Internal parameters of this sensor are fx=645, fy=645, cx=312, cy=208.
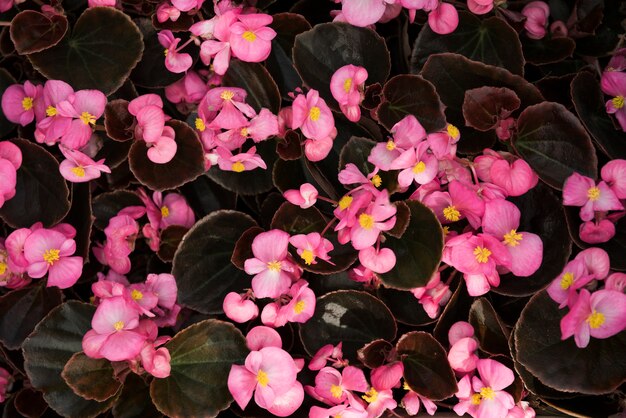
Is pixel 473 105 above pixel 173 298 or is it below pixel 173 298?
above

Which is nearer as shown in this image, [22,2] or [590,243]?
[590,243]

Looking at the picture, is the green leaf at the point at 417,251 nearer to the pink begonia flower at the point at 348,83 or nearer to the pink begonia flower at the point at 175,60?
the pink begonia flower at the point at 348,83

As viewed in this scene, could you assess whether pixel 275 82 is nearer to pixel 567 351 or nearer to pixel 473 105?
pixel 473 105

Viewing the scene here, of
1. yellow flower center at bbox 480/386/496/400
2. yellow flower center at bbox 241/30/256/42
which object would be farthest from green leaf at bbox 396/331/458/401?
yellow flower center at bbox 241/30/256/42

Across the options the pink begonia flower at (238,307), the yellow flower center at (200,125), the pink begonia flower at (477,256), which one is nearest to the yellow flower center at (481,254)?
the pink begonia flower at (477,256)

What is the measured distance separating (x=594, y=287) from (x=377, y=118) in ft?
1.21

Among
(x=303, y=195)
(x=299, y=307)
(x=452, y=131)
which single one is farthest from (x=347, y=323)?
(x=452, y=131)

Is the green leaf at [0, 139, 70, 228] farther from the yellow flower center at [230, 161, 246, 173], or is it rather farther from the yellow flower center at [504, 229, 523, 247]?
the yellow flower center at [504, 229, 523, 247]

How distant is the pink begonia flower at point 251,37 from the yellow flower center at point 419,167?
0.89 feet

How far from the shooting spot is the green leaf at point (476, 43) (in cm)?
96

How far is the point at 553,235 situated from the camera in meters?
0.88

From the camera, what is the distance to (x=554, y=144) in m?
0.90

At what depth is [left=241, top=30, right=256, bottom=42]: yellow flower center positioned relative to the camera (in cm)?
90

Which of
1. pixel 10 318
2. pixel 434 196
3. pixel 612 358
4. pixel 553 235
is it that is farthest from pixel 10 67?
pixel 612 358
